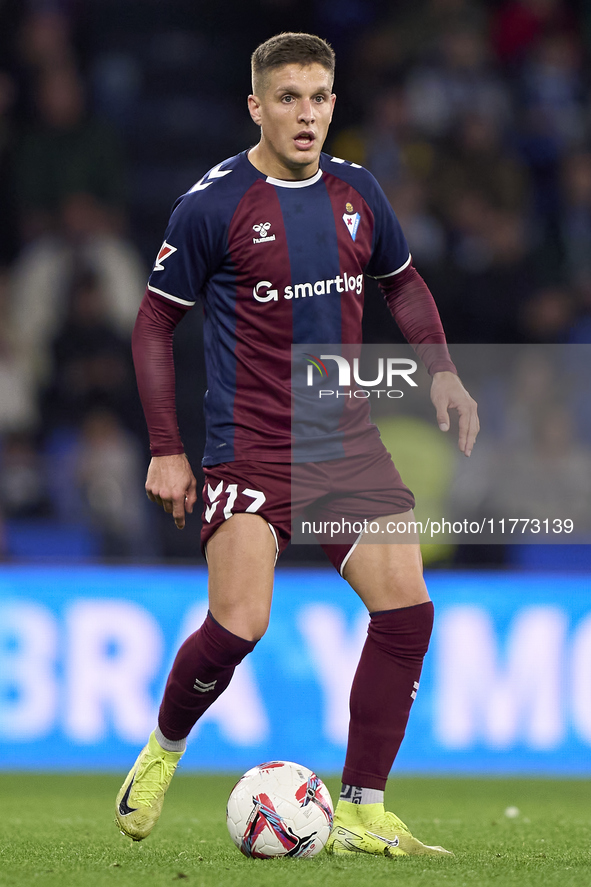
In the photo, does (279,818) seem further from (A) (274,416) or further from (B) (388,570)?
(A) (274,416)

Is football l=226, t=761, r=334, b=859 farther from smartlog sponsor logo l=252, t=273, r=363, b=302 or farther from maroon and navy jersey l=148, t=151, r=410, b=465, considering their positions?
smartlog sponsor logo l=252, t=273, r=363, b=302

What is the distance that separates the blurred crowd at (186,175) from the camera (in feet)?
24.8

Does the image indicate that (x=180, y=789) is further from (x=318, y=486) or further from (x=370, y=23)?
(x=370, y=23)

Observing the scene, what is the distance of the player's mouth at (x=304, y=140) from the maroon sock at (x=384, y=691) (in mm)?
1307

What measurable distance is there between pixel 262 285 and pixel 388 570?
0.86 meters

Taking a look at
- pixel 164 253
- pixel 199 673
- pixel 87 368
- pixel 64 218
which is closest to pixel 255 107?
pixel 164 253

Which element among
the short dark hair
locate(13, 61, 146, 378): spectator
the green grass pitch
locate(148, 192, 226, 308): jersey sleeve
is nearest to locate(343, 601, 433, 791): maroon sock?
the green grass pitch

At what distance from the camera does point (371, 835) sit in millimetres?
3543

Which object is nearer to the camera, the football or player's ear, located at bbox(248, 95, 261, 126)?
the football

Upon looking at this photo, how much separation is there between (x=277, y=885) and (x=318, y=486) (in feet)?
3.63

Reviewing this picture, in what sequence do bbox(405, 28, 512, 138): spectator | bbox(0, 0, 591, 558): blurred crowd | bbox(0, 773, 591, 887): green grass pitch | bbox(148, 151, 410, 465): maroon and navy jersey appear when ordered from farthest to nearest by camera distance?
1. bbox(405, 28, 512, 138): spectator
2. bbox(0, 0, 591, 558): blurred crowd
3. bbox(148, 151, 410, 465): maroon and navy jersey
4. bbox(0, 773, 591, 887): green grass pitch

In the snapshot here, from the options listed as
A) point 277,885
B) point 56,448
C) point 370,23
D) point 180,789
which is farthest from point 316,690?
point 370,23

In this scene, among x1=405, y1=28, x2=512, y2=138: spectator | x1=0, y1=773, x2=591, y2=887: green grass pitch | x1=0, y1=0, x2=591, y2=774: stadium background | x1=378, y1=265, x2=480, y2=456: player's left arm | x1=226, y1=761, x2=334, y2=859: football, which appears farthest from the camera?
x1=405, y1=28, x2=512, y2=138: spectator

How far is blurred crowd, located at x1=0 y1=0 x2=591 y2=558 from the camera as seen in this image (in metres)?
7.55
